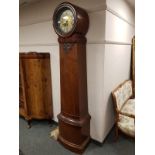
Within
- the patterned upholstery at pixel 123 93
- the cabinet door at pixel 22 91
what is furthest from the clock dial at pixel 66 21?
the patterned upholstery at pixel 123 93

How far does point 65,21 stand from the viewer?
2.26 m

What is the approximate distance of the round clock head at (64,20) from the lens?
7.07 feet

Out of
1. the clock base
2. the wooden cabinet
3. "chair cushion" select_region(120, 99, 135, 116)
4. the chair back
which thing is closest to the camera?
the clock base

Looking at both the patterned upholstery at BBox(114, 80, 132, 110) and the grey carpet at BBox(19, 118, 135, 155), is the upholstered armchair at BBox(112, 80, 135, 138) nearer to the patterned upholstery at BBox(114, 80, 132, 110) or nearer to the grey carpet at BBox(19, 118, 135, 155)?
the patterned upholstery at BBox(114, 80, 132, 110)

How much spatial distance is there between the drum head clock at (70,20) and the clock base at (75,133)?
125 centimetres

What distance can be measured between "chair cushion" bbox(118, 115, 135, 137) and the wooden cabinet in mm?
1355

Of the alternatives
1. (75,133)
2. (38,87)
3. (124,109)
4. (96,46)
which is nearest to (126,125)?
(124,109)

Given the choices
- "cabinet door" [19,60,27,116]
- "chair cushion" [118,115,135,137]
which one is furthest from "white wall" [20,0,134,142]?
"cabinet door" [19,60,27,116]

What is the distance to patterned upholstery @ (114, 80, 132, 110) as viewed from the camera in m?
2.71

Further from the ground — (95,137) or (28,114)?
(28,114)

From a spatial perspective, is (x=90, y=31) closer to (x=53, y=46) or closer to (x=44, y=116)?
(x=53, y=46)
